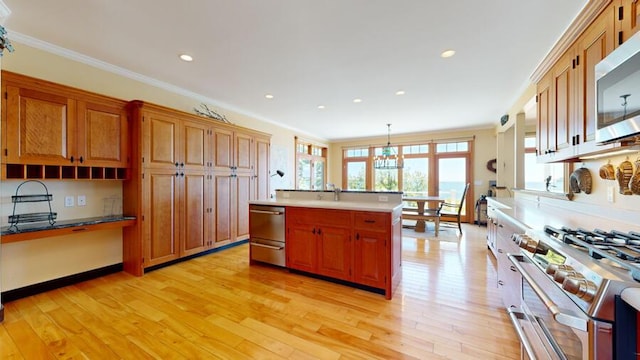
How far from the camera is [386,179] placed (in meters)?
7.70

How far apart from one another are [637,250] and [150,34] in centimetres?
370

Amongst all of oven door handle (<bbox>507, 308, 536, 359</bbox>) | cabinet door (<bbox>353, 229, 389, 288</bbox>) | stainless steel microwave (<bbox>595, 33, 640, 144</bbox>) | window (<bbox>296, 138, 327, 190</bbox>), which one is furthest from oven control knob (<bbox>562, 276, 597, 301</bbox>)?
window (<bbox>296, 138, 327, 190</bbox>)

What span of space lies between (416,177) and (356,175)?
1940 millimetres

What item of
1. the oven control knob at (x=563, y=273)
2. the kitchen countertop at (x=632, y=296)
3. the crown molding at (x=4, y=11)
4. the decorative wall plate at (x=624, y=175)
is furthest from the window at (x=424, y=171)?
the crown molding at (x=4, y=11)

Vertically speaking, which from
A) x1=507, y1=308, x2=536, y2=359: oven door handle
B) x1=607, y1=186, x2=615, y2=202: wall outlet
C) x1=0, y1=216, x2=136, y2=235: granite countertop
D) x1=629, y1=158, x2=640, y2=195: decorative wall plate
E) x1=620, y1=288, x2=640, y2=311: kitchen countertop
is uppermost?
x1=629, y1=158, x2=640, y2=195: decorative wall plate

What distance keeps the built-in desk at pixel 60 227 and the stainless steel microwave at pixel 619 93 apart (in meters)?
4.27

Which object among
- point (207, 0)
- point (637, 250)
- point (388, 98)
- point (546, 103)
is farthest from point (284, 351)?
point (388, 98)

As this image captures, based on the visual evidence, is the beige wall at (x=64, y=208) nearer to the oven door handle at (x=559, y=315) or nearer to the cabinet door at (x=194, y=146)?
the cabinet door at (x=194, y=146)

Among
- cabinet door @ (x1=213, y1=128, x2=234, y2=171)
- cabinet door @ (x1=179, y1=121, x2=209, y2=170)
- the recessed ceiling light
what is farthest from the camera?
cabinet door @ (x1=213, y1=128, x2=234, y2=171)

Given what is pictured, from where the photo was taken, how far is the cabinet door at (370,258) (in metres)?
2.51

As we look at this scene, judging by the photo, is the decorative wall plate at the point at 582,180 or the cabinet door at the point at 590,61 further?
the decorative wall plate at the point at 582,180

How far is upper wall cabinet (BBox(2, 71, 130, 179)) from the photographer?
2.21m

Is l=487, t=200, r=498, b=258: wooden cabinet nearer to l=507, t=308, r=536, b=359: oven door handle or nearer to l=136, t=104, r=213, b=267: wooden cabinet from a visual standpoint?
l=507, t=308, r=536, b=359: oven door handle

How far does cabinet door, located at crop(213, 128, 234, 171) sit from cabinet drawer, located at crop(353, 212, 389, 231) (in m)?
2.49
